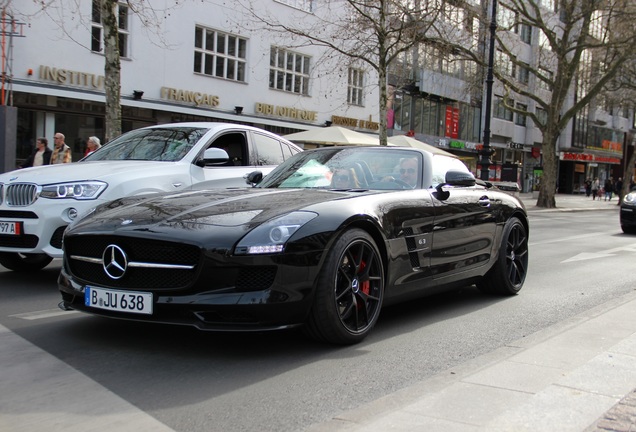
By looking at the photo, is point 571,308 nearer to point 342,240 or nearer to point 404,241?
point 404,241

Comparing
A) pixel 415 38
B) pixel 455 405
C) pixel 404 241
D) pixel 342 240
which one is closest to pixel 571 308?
pixel 404 241

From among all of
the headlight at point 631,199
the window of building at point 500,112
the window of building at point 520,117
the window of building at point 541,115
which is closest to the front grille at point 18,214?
the headlight at point 631,199

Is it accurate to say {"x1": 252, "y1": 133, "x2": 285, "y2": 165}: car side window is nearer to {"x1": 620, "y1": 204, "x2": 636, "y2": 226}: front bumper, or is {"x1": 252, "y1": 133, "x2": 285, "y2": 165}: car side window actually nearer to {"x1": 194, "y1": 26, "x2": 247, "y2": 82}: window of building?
{"x1": 620, "y1": 204, "x2": 636, "y2": 226}: front bumper

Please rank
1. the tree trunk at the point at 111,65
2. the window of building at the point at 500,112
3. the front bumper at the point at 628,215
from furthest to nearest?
the window of building at the point at 500,112 → the front bumper at the point at 628,215 → the tree trunk at the point at 111,65

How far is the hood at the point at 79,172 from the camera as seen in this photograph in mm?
6312

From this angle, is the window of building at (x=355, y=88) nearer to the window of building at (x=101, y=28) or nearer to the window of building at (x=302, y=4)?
the window of building at (x=302, y=4)

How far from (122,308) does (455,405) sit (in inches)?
81.5

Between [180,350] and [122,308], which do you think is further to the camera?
[180,350]

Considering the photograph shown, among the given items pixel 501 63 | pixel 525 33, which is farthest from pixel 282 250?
pixel 525 33

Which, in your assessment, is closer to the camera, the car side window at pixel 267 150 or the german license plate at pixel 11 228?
the german license plate at pixel 11 228

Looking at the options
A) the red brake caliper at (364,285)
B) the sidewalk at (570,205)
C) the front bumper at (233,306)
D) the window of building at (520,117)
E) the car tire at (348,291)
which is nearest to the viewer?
the front bumper at (233,306)

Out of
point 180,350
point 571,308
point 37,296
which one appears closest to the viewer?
point 180,350

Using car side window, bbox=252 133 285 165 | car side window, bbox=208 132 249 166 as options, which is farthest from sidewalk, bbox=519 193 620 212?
car side window, bbox=208 132 249 166

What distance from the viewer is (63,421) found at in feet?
9.98
